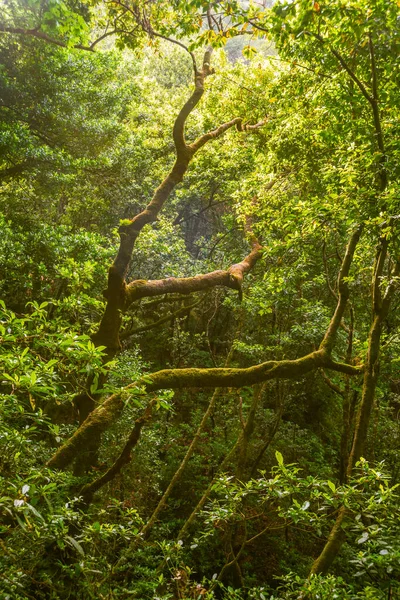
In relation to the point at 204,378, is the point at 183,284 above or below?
above

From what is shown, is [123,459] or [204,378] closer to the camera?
[123,459]

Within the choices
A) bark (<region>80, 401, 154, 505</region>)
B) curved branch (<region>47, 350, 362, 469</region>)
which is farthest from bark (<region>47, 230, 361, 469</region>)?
bark (<region>80, 401, 154, 505</region>)

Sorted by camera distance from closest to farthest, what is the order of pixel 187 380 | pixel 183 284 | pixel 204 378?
pixel 187 380
pixel 204 378
pixel 183 284

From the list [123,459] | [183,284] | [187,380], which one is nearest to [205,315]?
[183,284]

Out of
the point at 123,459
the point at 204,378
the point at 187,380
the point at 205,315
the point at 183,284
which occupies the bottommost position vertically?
the point at 123,459

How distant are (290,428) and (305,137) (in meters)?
7.28

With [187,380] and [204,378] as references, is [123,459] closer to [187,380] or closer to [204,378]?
[187,380]

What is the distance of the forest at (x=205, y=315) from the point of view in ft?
9.07

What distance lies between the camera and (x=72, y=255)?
7.82m

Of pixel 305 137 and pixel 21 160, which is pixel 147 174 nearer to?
pixel 21 160

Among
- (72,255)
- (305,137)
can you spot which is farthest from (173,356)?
(305,137)

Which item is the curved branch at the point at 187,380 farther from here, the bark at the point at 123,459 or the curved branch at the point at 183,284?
the curved branch at the point at 183,284

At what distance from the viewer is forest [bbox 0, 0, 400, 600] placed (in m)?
2.77

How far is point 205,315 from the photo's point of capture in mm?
14211
